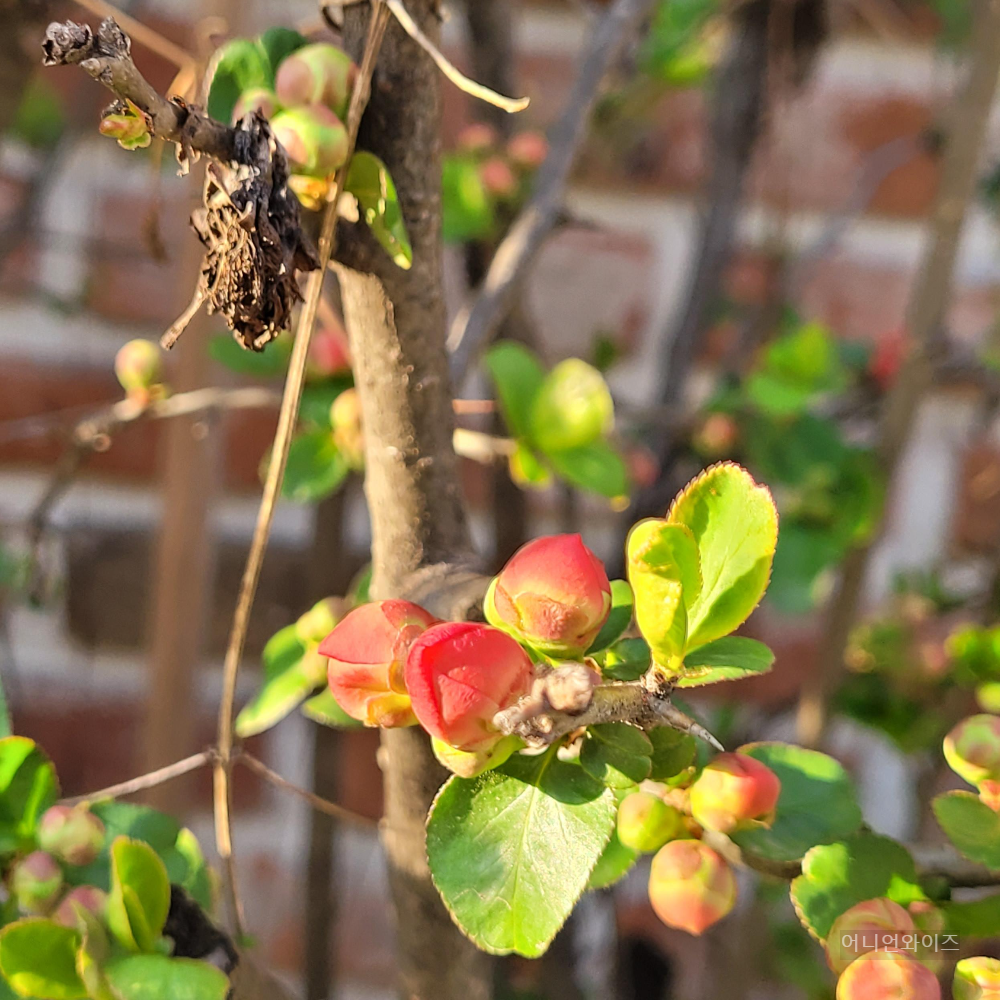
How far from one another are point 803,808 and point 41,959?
14 centimetres

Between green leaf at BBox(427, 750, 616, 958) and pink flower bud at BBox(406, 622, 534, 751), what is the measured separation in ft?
0.06

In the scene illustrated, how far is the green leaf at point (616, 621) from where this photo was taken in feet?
0.53

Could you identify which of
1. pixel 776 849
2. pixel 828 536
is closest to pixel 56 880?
pixel 776 849

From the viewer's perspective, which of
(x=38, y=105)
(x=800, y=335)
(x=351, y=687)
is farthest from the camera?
(x=38, y=105)

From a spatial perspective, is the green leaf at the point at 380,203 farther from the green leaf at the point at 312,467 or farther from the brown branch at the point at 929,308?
the brown branch at the point at 929,308

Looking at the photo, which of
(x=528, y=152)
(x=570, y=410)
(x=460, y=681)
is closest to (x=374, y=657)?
(x=460, y=681)

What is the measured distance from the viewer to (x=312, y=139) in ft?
0.48

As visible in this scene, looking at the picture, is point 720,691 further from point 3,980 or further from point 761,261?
point 3,980

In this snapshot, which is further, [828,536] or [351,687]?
[828,536]

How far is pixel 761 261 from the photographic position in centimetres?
56

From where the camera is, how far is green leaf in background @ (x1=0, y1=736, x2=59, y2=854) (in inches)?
7.2

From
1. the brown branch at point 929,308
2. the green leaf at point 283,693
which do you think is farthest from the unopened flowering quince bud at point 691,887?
the brown branch at point 929,308

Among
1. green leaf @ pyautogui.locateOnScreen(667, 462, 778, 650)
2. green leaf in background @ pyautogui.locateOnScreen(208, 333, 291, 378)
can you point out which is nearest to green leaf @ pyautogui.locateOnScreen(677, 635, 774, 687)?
green leaf @ pyautogui.locateOnScreen(667, 462, 778, 650)

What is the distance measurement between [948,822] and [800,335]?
0.76 feet
